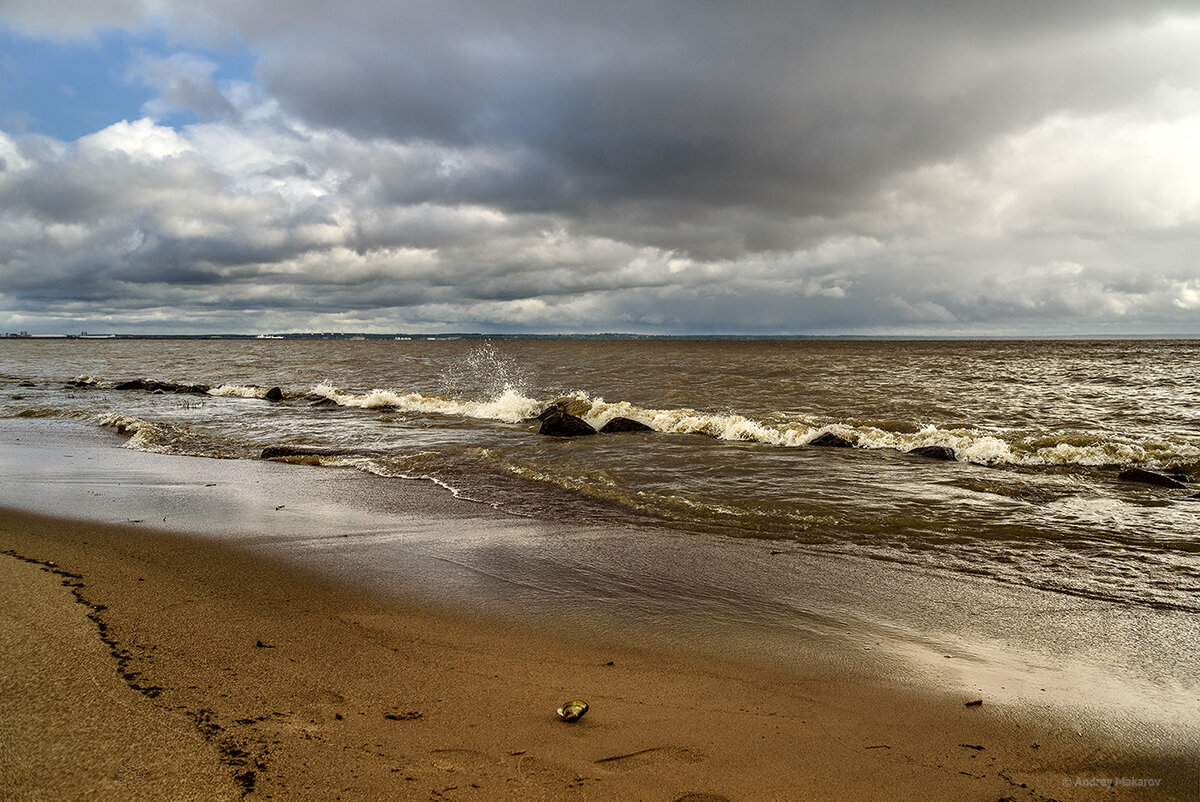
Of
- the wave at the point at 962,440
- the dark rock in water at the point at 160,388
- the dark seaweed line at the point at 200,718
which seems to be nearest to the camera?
the dark seaweed line at the point at 200,718

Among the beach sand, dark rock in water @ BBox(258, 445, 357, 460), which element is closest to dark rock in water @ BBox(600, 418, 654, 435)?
dark rock in water @ BBox(258, 445, 357, 460)

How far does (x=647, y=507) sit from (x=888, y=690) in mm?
5374

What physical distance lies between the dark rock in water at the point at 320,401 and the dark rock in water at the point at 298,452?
1253 cm

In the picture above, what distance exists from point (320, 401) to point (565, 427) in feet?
47.4

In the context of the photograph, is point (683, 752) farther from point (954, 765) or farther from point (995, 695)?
point (995, 695)

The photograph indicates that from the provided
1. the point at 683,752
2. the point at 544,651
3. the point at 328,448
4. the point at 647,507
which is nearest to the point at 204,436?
the point at 328,448

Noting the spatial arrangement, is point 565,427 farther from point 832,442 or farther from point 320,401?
point 320,401

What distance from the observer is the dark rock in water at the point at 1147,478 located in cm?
1111

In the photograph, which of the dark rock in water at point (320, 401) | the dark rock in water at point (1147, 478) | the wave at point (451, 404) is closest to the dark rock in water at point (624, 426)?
the wave at point (451, 404)

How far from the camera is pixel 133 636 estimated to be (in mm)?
4168

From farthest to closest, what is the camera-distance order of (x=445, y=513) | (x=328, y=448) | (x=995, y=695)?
(x=328, y=448) < (x=445, y=513) < (x=995, y=695)

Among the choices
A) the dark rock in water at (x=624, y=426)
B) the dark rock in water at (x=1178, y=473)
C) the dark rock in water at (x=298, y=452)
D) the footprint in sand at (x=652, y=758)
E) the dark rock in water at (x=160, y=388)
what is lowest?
the dark rock in water at (x=1178, y=473)

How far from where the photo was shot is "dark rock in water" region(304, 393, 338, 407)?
25.7 meters

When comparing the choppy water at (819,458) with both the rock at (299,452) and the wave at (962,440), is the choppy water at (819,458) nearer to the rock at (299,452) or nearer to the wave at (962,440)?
the wave at (962,440)
